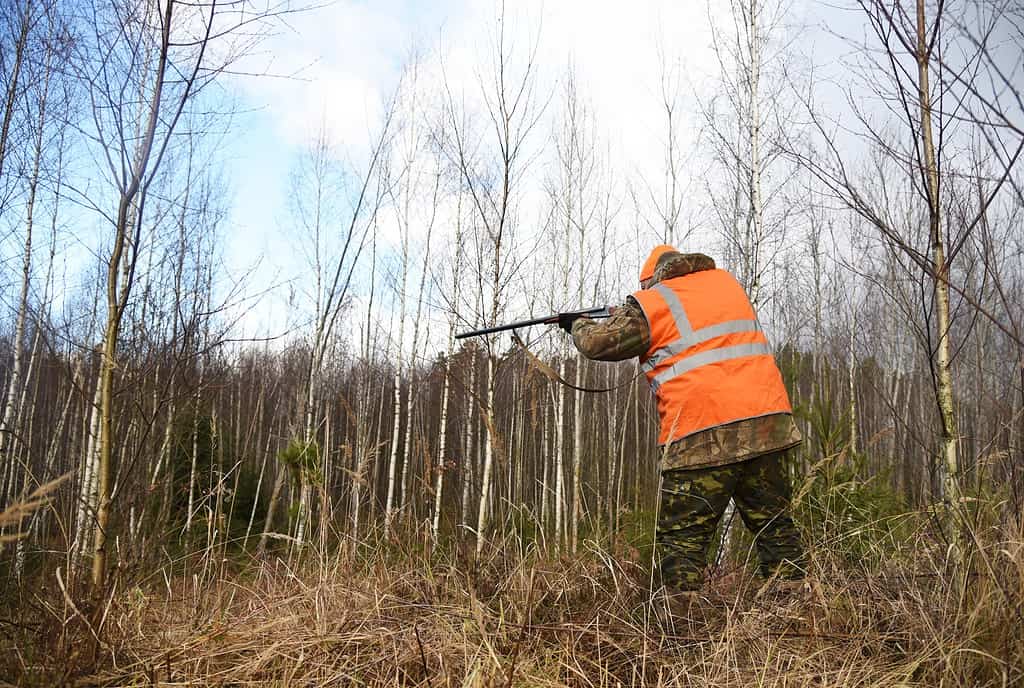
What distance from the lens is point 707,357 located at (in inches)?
118

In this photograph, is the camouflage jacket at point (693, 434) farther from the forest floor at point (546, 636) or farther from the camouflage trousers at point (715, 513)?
the forest floor at point (546, 636)

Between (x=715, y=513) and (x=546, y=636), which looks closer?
(x=546, y=636)

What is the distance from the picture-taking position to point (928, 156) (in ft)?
8.39

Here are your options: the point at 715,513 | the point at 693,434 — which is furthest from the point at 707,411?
the point at 715,513

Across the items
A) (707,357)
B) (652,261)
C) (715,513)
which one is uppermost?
(652,261)

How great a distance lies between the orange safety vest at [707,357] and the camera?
116 inches

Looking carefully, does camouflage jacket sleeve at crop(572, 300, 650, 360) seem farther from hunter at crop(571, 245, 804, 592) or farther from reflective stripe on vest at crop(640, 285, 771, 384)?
reflective stripe on vest at crop(640, 285, 771, 384)

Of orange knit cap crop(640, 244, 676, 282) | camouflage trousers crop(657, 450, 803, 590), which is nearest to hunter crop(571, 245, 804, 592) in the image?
camouflage trousers crop(657, 450, 803, 590)

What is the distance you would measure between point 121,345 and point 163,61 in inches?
134

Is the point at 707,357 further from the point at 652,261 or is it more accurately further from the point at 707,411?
the point at 652,261

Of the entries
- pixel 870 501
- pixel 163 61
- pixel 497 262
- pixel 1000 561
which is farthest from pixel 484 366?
pixel 1000 561

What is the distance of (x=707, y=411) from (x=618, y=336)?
54 centimetres

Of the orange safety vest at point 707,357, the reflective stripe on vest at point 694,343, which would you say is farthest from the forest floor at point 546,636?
the reflective stripe on vest at point 694,343

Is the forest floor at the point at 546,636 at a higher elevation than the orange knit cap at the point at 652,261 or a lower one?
lower
